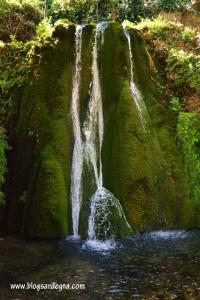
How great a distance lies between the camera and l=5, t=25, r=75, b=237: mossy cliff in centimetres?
968

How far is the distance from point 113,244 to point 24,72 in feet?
17.1

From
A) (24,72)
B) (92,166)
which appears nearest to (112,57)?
(24,72)

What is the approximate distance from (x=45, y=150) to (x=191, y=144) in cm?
378

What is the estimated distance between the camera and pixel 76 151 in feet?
34.3

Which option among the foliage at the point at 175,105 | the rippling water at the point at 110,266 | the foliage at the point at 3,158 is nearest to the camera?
the rippling water at the point at 110,266

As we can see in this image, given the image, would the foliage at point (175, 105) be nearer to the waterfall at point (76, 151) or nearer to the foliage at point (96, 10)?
the waterfall at point (76, 151)

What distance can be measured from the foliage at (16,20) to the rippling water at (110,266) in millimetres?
8009

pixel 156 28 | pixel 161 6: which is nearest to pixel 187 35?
pixel 156 28

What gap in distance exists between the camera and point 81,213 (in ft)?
31.8

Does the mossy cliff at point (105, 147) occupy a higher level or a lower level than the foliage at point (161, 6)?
lower

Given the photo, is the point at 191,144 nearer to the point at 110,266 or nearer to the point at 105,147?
the point at 105,147

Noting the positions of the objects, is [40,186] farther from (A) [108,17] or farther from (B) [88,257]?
(A) [108,17]

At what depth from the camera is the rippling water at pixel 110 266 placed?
6281 millimetres

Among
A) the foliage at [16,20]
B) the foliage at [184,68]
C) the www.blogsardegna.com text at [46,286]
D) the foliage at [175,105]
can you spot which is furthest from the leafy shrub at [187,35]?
the www.blogsardegna.com text at [46,286]
